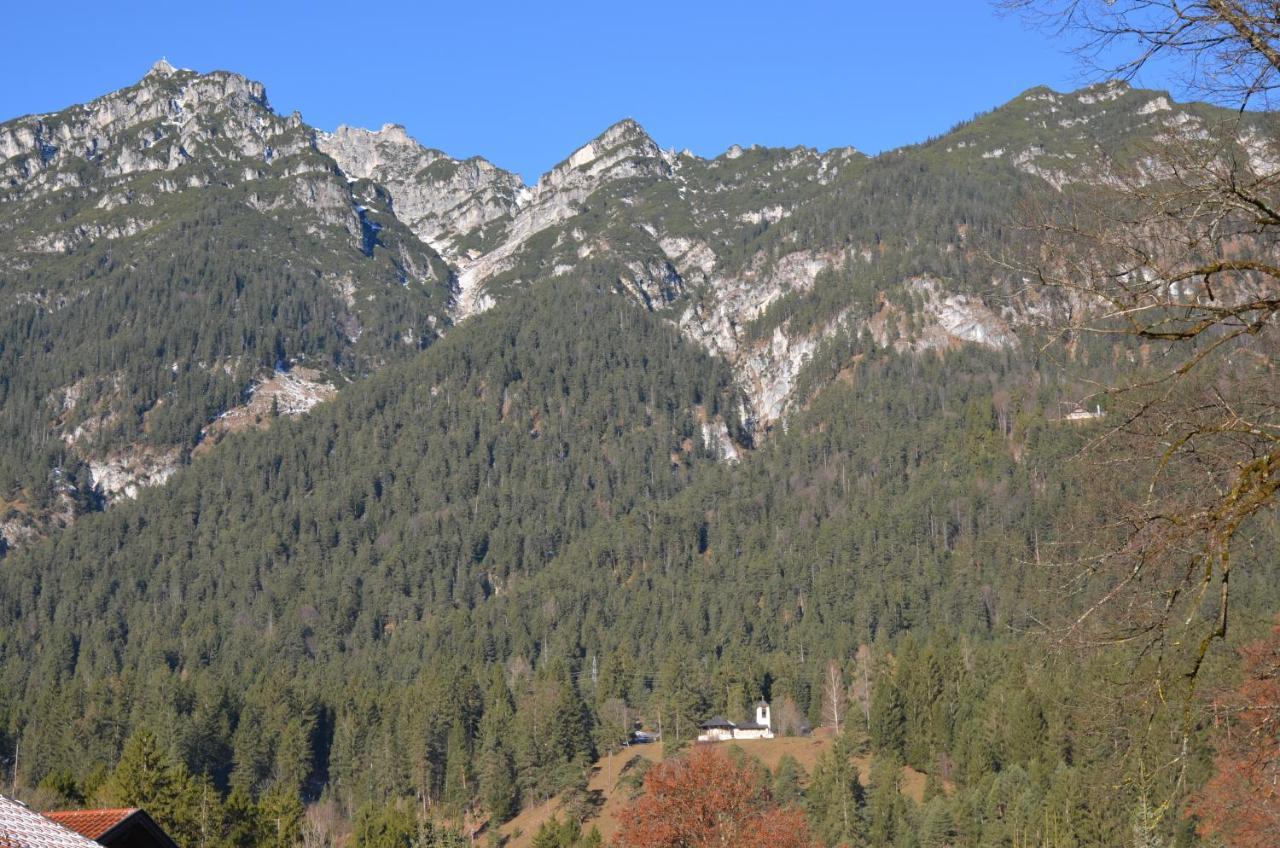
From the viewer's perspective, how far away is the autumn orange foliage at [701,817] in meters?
52.3

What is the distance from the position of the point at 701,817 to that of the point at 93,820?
115 ft

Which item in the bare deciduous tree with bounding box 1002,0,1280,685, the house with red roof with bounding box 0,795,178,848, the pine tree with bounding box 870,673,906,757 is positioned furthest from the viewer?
the pine tree with bounding box 870,673,906,757

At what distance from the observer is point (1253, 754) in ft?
41.8

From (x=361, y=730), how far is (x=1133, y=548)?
409ft

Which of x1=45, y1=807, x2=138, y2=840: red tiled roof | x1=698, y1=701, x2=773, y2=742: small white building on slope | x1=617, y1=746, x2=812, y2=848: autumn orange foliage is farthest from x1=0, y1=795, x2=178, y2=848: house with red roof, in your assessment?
x1=698, y1=701, x2=773, y2=742: small white building on slope

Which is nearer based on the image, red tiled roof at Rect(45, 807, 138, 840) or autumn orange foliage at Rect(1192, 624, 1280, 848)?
autumn orange foliage at Rect(1192, 624, 1280, 848)

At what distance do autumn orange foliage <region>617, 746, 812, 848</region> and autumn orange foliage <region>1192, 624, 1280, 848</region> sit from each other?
15526 millimetres

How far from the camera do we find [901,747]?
104 m

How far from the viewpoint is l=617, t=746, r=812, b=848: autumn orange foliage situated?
52312mm

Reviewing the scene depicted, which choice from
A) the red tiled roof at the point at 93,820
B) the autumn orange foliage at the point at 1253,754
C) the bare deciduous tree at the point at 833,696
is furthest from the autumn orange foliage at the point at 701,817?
the bare deciduous tree at the point at 833,696

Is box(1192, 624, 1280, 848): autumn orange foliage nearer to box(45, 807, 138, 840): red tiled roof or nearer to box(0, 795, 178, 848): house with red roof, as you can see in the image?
box(0, 795, 178, 848): house with red roof

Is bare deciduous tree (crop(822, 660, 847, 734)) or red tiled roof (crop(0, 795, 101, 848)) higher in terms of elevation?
bare deciduous tree (crop(822, 660, 847, 734))

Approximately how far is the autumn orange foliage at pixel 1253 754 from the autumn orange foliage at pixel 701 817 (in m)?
15.5

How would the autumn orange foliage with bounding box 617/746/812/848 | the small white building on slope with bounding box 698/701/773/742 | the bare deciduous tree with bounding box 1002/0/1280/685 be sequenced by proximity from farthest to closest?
the small white building on slope with bounding box 698/701/773/742 → the autumn orange foliage with bounding box 617/746/812/848 → the bare deciduous tree with bounding box 1002/0/1280/685
